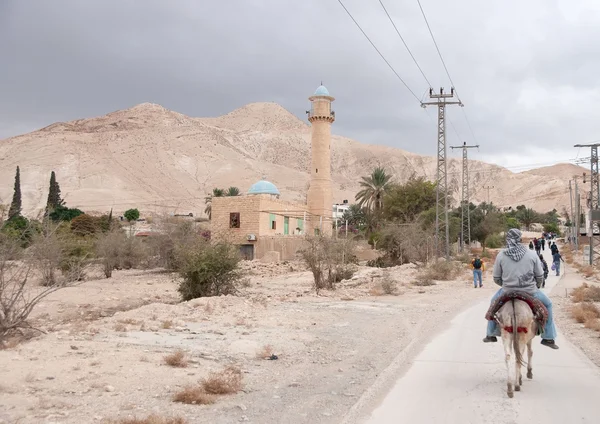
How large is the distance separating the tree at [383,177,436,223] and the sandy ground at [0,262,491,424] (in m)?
46.2

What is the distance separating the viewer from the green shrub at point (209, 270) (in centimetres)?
2198

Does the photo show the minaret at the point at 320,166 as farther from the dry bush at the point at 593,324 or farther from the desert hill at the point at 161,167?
the dry bush at the point at 593,324

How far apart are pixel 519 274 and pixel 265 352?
4865 millimetres

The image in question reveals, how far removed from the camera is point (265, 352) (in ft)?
35.4

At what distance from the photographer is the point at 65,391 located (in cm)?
735

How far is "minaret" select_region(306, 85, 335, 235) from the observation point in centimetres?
7181

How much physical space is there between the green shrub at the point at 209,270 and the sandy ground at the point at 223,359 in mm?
2374

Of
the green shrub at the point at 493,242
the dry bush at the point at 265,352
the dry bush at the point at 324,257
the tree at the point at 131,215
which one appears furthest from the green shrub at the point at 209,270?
the tree at the point at 131,215

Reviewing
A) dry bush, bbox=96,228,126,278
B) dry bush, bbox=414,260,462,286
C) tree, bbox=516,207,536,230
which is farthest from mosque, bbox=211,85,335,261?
tree, bbox=516,207,536,230

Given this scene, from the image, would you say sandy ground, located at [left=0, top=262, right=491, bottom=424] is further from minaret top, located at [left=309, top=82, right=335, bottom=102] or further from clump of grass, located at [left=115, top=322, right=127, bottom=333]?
minaret top, located at [left=309, top=82, right=335, bottom=102]

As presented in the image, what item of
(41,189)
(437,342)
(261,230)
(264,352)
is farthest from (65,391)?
(41,189)

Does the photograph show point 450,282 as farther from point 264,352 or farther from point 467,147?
point 467,147

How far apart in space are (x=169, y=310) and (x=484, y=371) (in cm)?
1037

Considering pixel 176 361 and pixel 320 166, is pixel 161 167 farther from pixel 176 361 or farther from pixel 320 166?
pixel 176 361
